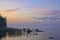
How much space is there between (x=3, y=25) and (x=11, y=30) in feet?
36.6

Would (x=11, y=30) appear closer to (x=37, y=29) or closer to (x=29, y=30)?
(x=29, y=30)

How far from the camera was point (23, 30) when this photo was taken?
433 feet

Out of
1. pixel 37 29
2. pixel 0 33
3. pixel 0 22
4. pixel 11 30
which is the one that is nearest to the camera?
pixel 0 33

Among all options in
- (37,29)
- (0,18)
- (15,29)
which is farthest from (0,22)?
(37,29)

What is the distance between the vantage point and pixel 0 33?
88250 millimetres

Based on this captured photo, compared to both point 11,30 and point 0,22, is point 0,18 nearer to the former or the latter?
point 0,22

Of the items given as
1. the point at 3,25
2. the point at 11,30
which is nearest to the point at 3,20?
the point at 3,25

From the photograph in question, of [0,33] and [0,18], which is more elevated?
[0,18]

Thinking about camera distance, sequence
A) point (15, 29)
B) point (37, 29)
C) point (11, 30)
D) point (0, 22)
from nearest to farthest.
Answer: point (0, 22), point (11, 30), point (15, 29), point (37, 29)

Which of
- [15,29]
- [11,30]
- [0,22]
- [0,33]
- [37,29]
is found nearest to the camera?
[0,33]

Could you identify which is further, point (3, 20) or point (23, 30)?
point (23, 30)

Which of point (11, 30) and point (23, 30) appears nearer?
point (11, 30)

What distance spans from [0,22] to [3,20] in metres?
4.52

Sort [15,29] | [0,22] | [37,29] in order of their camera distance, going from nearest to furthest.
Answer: [0,22] → [15,29] → [37,29]
